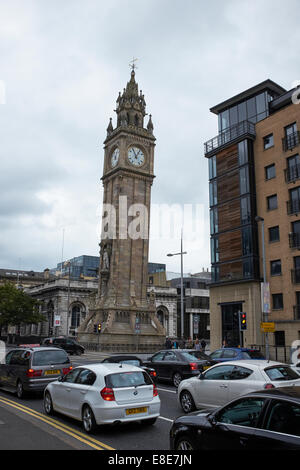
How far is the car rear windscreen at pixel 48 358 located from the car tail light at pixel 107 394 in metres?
5.80

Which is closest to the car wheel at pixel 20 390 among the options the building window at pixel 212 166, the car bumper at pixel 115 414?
the car bumper at pixel 115 414

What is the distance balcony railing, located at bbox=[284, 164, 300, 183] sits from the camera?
32.2m

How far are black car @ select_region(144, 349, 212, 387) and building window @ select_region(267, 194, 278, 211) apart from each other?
19.5 meters

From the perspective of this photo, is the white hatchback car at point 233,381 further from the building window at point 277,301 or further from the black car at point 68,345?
the black car at point 68,345

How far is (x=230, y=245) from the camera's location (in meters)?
36.6

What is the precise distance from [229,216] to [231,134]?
7.81m

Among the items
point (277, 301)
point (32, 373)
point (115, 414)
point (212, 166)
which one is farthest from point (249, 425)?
point (212, 166)

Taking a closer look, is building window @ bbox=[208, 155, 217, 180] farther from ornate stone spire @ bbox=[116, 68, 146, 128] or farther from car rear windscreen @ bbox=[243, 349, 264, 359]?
car rear windscreen @ bbox=[243, 349, 264, 359]

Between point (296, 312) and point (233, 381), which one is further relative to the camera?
point (296, 312)

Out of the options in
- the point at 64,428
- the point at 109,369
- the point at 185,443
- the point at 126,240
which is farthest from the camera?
the point at 126,240

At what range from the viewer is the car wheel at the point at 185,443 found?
21.3ft

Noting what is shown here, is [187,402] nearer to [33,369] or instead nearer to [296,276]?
[33,369]

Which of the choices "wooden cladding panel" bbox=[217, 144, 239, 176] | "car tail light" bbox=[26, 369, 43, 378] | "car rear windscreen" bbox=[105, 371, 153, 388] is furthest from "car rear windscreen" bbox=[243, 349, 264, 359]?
"wooden cladding panel" bbox=[217, 144, 239, 176]

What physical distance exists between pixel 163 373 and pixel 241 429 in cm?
1255
